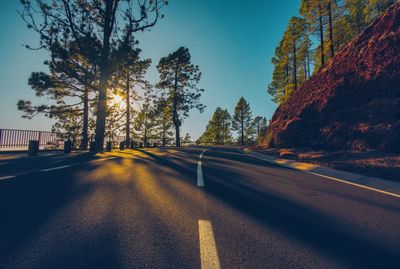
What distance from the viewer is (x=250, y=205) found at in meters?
3.04

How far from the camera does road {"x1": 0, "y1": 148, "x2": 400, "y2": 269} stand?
1.59 m

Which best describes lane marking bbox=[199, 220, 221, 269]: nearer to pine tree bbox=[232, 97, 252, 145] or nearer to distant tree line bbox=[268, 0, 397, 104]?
distant tree line bbox=[268, 0, 397, 104]

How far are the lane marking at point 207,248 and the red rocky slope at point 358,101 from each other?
41.3ft

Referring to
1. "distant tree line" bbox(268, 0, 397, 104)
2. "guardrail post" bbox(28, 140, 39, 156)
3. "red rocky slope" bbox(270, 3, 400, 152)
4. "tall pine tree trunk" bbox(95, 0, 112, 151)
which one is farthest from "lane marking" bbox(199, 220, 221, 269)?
"distant tree line" bbox(268, 0, 397, 104)

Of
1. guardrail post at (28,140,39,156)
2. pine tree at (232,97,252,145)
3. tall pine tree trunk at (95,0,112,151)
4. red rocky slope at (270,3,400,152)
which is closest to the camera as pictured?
guardrail post at (28,140,39,156)

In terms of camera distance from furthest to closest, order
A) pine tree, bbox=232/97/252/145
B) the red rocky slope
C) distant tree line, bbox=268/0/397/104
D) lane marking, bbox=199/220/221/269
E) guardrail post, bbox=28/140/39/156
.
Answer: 1. pine tree, bbox=232/97/252/145
2. distant tree line, bbox=268/0/397/104
3. the red rocky slope
4. guardrail post, bbox=28/140/39/156
5. lane marking, bbox=199/220/221/269

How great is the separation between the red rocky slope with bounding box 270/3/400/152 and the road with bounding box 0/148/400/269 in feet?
33.8

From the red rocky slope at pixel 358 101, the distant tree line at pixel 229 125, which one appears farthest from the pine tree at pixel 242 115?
the red rocky slope at pixel 358 101

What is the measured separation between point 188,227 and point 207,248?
503mm

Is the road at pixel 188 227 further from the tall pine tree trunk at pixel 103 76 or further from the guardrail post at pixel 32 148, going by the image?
the tall pine tree trunk at pixel 103 76

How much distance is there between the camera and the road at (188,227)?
159cm

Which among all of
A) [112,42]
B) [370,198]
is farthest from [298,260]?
[112,42]

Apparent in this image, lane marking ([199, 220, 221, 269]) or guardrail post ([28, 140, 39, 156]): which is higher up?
guardrail post ([28, 140, 39, 156])

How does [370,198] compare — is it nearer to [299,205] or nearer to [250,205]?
[299,205]
